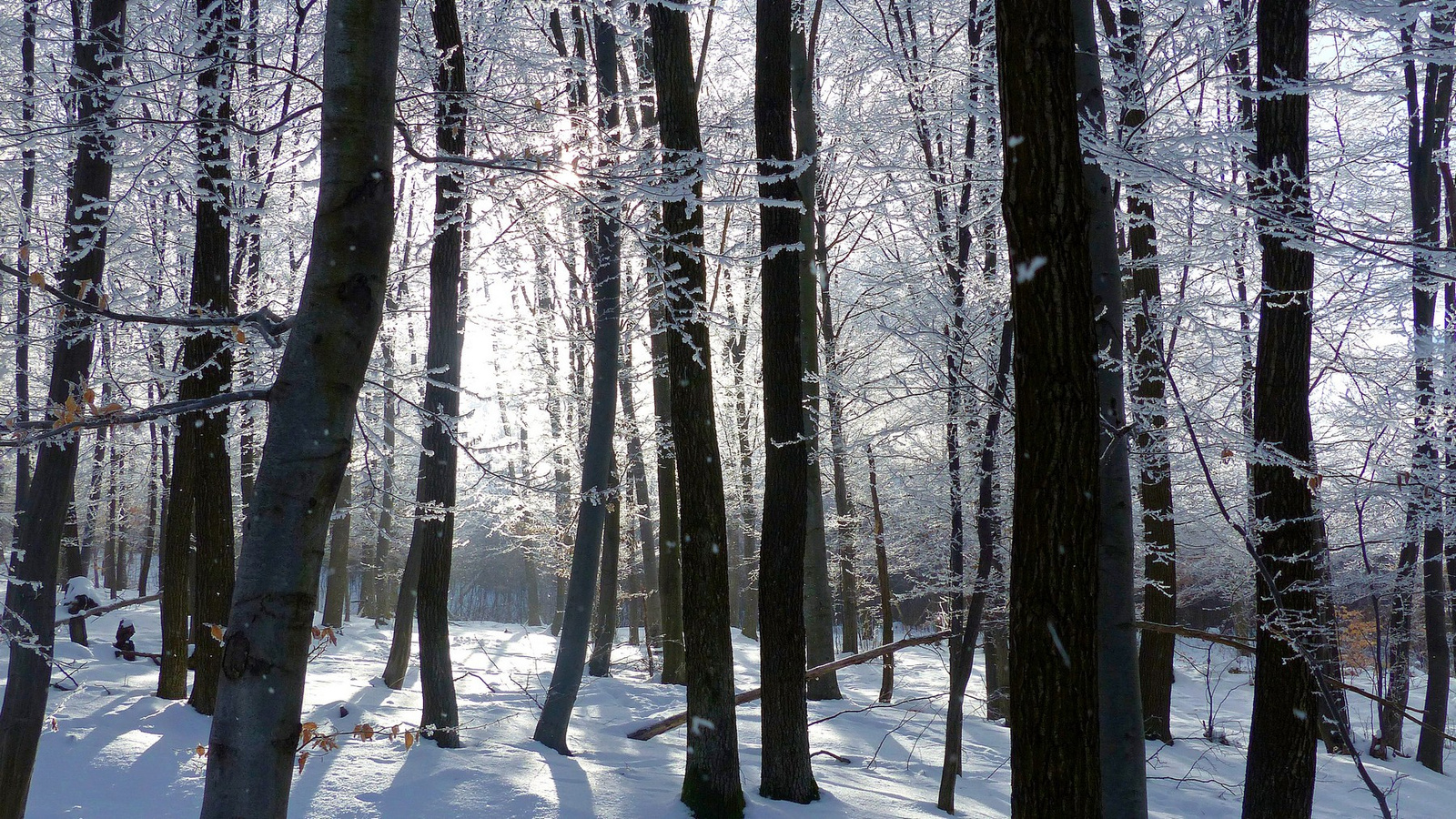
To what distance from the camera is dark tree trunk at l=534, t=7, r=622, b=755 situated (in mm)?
7508

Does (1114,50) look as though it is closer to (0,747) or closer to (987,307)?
(987,307)

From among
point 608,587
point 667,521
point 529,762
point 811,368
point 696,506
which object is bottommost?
point 529,762

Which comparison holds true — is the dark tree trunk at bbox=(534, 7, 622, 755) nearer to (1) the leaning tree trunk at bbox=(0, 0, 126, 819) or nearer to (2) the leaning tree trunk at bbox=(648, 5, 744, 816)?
(2) the leaning tree trunk at bbox=(648, 5, 744, 816)

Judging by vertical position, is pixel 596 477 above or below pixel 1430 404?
below

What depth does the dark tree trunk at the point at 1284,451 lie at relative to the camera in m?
5.41

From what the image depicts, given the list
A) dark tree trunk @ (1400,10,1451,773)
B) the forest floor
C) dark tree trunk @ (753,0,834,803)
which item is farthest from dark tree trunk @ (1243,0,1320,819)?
dark tree trunk @ (1400,10,1451,773)

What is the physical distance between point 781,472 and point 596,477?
8.77 feet

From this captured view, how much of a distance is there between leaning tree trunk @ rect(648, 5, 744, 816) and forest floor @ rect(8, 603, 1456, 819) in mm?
389

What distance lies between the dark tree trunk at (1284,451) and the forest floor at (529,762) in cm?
175

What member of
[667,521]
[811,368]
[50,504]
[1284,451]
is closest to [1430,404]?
[1284,451]

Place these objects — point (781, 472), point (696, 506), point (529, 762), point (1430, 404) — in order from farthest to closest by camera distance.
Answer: point (1430, 404) < point (529, 762) < point (781, 472) < point (696, 506)

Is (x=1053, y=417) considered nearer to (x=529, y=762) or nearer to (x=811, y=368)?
(x=529, y=762)

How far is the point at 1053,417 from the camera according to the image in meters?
2.91

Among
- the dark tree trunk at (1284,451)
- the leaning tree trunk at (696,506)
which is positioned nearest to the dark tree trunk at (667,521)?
the leaning tree trunk at (696,506)
